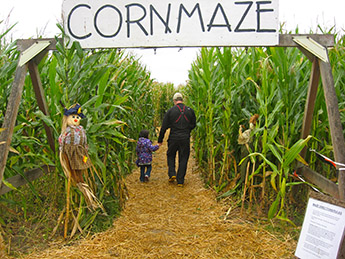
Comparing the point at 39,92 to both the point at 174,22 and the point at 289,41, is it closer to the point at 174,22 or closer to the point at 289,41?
the point at 174,22

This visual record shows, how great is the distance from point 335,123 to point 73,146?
241 cm

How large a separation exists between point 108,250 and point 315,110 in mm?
2723

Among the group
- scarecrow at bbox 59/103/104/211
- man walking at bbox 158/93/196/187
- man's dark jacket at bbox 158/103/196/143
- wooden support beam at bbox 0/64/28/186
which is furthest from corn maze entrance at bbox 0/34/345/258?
man's dark jacket at bbox 158/103/196/143

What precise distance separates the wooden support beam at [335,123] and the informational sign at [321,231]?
28cm

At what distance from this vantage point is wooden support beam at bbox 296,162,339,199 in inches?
113

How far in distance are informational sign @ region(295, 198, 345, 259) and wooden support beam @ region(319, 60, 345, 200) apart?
11.2 inches

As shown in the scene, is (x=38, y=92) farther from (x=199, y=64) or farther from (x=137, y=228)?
(x=199, y=64)

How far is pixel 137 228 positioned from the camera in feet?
12.4

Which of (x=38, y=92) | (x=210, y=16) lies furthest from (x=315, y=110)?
(x=38, y=92)

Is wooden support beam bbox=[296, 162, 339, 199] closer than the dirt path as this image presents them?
Yes

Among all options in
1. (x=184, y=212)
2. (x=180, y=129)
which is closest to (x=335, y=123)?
(x=184, y=212)

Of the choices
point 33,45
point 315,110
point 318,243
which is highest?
point 33,45

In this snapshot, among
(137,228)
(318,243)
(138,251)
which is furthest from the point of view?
(137,228)

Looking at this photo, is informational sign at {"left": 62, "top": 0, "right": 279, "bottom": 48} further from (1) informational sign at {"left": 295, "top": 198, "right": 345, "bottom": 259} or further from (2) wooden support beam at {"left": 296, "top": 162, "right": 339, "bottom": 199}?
(1) informational sign at {"left": 295, "top": 198, "right": 345, "bottom": 259}
